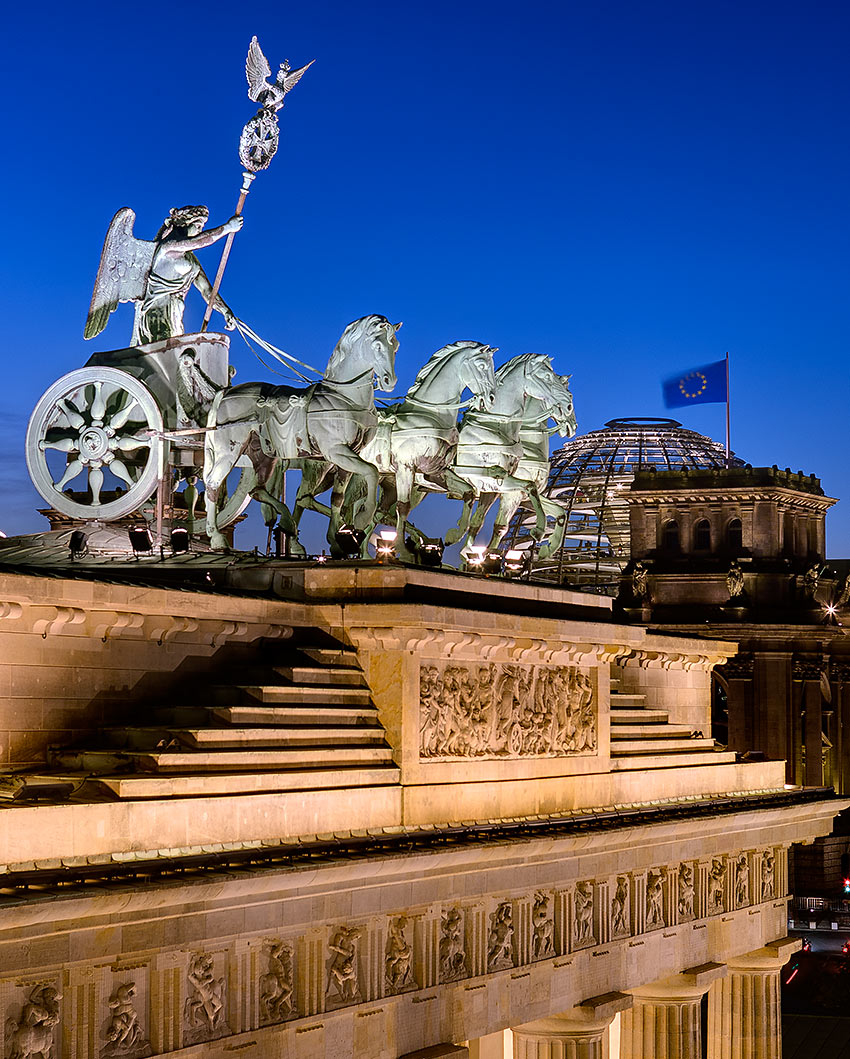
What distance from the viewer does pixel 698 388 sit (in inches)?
2400

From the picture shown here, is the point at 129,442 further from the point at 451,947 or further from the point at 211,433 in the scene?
the point at 451,947

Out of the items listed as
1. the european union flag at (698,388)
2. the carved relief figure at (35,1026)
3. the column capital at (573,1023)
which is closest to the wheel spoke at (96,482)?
the column capital at (573,1023)

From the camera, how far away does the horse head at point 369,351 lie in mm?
25844

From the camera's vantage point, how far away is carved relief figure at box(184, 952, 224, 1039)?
1758cm

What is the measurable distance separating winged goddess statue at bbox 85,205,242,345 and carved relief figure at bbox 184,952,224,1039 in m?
11.2

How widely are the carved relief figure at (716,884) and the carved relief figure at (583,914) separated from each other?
454cm

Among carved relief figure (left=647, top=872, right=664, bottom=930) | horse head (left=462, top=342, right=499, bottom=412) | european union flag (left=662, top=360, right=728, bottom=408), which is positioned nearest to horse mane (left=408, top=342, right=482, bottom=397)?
horse head (left=462, top=342, right=499, bottom=412)

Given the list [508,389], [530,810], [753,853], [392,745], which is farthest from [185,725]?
[753,853]

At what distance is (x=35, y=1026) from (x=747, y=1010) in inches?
706

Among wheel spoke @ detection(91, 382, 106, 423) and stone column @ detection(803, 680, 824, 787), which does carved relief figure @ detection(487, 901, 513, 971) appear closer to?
wheel spoke @ detection(91, 382, 106, 423)

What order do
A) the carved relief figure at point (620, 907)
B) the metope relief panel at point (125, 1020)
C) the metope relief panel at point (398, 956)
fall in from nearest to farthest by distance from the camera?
the metope relief panel at point (125, 1020)
the metope relief panel at point (398, 956)
the carved relief figure at point (620, 907)

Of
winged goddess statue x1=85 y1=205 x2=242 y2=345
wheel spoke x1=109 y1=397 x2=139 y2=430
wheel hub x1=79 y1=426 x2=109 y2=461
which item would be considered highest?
winged goddess statue x1=85 y1=205 x2=242 y2=345

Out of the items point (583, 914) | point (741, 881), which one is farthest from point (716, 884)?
point (583, 914)

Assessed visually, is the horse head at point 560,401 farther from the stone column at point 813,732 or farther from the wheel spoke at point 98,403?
the stone column at point 813,732
